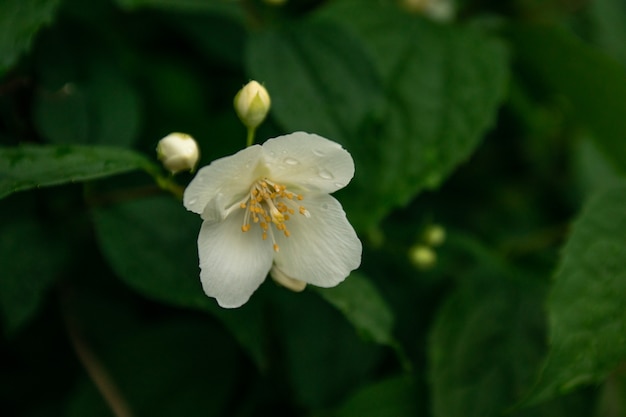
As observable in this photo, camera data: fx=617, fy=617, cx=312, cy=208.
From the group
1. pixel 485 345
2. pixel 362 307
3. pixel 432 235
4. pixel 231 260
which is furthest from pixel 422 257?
pixel 231 260

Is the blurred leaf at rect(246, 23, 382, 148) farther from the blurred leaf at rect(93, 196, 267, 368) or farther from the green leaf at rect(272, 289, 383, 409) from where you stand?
the green leaf at rect(272, 289, 383, 409)

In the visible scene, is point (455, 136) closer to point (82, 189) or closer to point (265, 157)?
point (265, 157)

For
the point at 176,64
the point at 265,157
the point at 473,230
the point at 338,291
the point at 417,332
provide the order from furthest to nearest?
the point at 473,230, the point at 176,64, the point at 417,332, the point at 338,291, the point at 265,157

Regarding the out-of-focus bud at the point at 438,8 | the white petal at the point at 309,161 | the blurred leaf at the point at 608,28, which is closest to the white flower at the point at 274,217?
the white petal at the point at 309,161

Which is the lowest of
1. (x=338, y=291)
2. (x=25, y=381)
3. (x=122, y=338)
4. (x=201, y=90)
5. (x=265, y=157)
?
(x=25, y=381)

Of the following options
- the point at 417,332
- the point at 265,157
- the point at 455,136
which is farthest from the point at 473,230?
the point at 265,157

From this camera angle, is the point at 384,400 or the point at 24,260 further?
the point at 384,400

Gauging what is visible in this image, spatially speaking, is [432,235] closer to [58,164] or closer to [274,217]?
[274,217]
